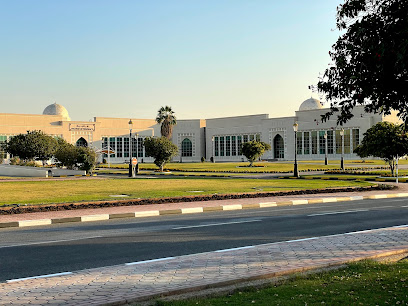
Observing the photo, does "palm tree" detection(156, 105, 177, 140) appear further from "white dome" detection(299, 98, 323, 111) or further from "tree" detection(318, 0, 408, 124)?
"tree" detection(318, 0, 408, 124)

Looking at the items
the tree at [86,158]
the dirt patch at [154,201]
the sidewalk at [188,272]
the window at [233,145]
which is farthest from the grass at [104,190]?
the window at [233,145]

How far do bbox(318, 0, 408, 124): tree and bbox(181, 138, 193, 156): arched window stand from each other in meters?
89.0

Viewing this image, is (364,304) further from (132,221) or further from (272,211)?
(272,211)

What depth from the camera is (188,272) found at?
7086mm

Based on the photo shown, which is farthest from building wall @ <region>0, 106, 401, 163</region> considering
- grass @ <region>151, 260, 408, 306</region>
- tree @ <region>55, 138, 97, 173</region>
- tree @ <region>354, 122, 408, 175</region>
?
grass @ <region>151, 260, 408, 306</region>

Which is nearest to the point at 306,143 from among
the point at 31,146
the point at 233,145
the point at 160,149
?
the point at 233,145

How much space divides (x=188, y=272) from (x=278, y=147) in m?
81.7

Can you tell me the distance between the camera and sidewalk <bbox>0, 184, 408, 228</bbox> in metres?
14.0

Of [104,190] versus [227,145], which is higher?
[227,145]

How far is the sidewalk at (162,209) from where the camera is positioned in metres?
14.0

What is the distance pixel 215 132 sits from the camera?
94.6 meters

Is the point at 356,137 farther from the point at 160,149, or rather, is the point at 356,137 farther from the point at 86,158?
the point at 86,158

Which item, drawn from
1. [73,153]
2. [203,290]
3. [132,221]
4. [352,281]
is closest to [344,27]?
[352,281]

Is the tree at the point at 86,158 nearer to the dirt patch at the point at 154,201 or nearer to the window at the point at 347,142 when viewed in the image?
the dirt patch at the point at 154,201
